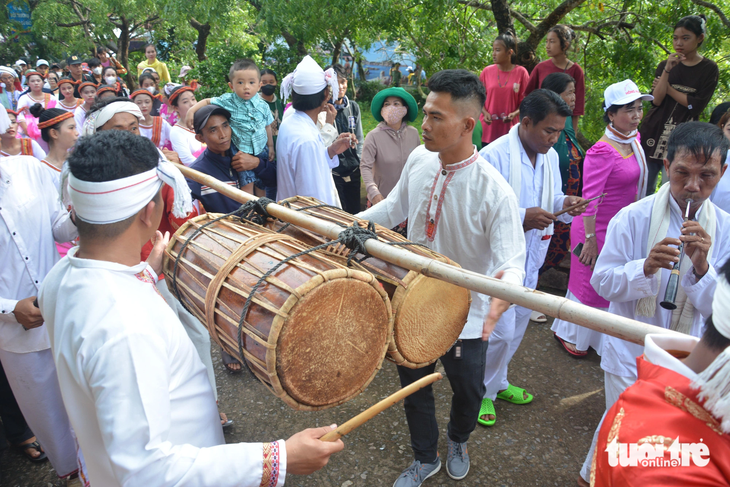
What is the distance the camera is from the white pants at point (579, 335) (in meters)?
3.96

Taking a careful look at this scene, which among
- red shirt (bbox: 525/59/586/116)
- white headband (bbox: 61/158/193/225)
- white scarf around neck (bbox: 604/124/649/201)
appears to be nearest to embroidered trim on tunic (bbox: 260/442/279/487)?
white headband (bbox: 61/158/193/225)

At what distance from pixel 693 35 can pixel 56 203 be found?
5991 millimetres

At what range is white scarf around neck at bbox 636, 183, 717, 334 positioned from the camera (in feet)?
8.09

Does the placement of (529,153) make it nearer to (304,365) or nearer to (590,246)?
(590,246)

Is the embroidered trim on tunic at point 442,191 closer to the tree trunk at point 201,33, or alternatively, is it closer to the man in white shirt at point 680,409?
the man in white shirt at point 680,409

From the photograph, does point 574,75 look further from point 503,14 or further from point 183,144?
point 183,144

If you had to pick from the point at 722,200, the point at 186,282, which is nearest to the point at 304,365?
the point at 186,282

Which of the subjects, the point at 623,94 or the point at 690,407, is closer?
the point at 690,407

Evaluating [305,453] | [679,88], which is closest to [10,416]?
[305,453]

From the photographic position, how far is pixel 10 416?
3.12m

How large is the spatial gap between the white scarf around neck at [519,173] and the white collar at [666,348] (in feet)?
7.19

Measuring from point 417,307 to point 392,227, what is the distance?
4.09 ft

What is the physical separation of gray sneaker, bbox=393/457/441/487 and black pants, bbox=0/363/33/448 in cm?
247

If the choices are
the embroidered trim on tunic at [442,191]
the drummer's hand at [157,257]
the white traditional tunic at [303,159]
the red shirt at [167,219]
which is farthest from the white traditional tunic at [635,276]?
the red shirt at [167,219]
